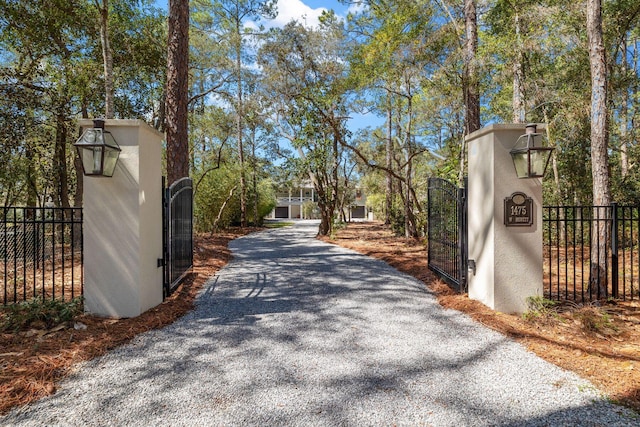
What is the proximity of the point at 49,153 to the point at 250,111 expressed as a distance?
903 centimetres

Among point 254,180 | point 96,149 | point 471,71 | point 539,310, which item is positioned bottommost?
point 539,310

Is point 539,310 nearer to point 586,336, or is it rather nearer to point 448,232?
point 586,336

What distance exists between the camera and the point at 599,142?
4816 millimetres

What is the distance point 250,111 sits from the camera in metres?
16.9

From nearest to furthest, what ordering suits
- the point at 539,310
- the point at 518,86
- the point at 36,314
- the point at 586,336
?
the point at 586,336, the point at 36,314, the point at 539,310, the point at 518,86

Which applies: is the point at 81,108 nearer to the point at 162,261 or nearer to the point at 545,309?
the point at 162,261

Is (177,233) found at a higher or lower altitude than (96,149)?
lower

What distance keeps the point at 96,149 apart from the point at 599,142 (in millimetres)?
6568

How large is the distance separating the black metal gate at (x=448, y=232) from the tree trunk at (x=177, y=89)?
16.9 ft

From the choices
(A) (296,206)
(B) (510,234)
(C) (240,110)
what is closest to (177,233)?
(B) (510,234)

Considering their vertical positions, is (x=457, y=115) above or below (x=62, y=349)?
above

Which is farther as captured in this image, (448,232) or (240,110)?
(240,110)

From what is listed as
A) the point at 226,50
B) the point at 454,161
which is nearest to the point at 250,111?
the point at 226,50

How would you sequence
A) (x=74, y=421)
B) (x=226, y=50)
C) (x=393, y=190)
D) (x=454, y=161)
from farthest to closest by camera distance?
(x=393, y=190), (x=226, y=50), (x=454, y=161), (x=74, y=421)
